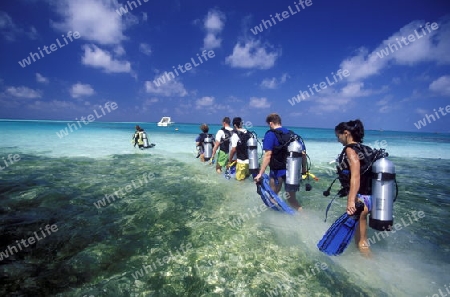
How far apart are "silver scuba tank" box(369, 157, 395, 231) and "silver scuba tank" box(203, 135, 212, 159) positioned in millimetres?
9127

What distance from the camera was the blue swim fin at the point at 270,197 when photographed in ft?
20.6

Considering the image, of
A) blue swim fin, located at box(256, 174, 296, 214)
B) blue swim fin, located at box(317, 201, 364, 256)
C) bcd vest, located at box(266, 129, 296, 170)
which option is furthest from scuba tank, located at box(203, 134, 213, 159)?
blue swim fin, located at box(317, 201, 364, 256)

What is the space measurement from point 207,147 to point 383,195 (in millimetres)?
9453

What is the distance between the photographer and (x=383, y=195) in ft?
12.3

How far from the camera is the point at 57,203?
6.53 m

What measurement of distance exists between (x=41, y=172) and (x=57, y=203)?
4872 millimetres

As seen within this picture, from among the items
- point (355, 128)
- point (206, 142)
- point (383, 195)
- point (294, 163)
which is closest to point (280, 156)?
point (294, 163)

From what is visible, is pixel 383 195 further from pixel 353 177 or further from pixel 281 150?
pixel 281 150

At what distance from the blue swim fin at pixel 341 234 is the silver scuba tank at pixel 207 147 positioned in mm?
8654

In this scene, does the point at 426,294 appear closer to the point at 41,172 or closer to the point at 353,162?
the point at 353,162

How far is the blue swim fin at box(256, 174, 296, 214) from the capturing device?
627 centimetres

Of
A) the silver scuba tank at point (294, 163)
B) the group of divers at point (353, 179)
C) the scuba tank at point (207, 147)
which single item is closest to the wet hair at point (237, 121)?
the group of divers at point (353, 179)

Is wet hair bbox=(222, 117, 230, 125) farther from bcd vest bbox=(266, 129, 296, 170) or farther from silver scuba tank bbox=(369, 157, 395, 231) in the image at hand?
silver scuba tank bbox=(369, 157, 395, 231)

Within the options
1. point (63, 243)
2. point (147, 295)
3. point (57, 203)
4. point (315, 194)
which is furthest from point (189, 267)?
point (315, 194)
